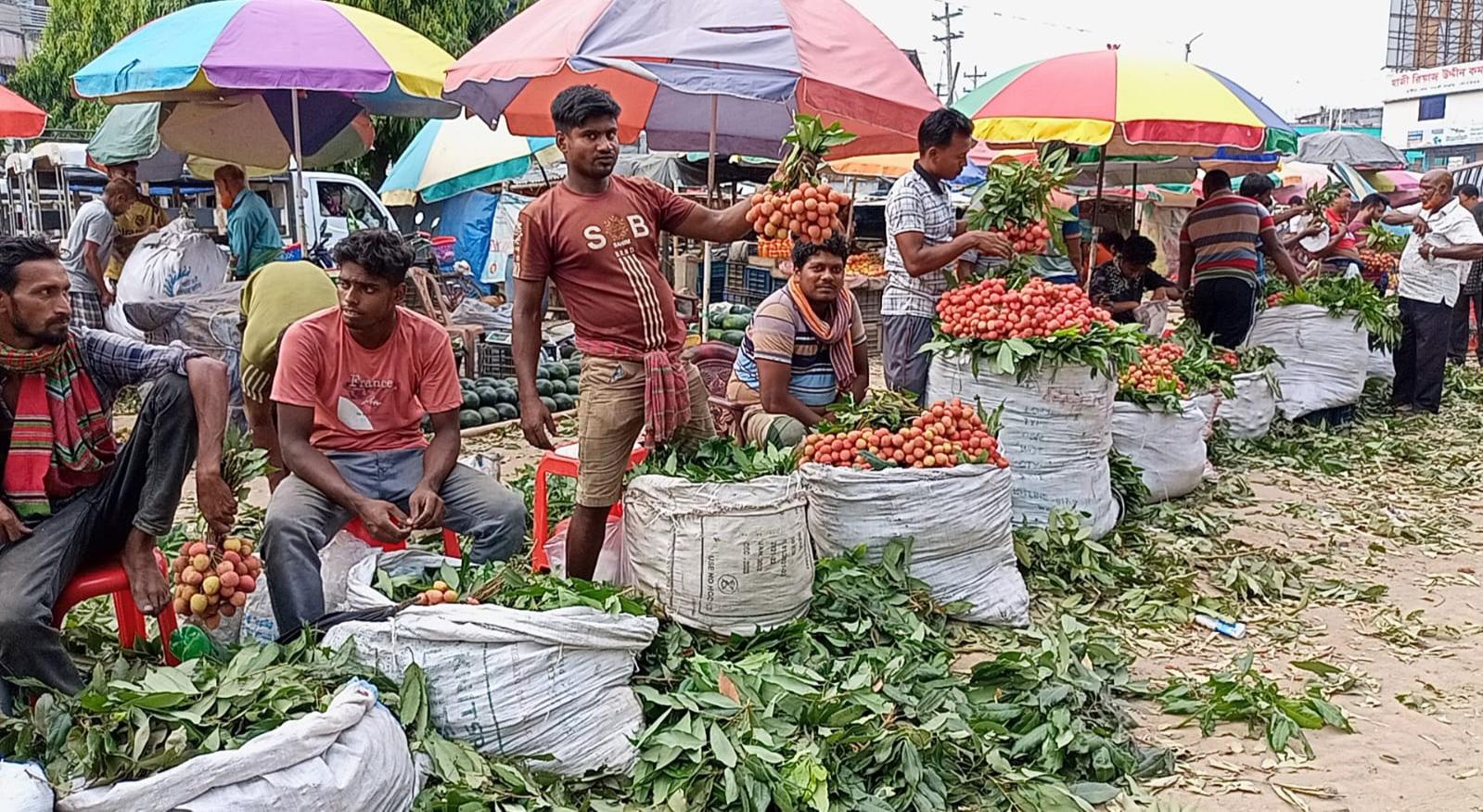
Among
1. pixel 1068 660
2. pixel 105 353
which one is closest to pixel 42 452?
pixel 105 353

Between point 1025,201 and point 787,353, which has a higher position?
point 1025,201

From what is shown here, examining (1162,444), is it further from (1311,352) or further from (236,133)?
(236,133)

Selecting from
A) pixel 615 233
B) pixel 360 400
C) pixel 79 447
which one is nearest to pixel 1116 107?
pixel 615 233

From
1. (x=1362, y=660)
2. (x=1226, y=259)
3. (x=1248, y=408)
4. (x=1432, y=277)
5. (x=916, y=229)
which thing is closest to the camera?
(x=1362, y=660)

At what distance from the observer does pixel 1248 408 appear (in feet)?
24.2

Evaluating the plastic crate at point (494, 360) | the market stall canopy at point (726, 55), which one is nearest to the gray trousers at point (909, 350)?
the market stall canopy at point (726, 55)

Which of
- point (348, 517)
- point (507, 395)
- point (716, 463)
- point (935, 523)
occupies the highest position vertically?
point (716, 463)

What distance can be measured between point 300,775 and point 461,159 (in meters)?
10.7

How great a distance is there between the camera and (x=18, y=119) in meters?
7.75

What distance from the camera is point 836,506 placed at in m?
4.22

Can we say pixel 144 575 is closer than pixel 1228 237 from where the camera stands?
Yes

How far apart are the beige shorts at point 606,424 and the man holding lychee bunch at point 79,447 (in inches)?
43.3

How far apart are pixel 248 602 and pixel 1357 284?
766cm

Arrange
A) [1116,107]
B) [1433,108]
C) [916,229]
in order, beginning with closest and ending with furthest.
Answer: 1. [916,229]
2. [1116,107]
3. [1433,108]
